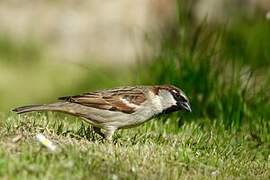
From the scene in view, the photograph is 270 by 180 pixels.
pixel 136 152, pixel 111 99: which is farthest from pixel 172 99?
pixel 136 152

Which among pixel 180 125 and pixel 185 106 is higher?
pixel 185 106

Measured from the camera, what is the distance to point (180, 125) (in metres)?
9.76

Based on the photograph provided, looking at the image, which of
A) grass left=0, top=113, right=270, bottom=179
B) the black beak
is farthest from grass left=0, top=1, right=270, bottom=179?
the black beak

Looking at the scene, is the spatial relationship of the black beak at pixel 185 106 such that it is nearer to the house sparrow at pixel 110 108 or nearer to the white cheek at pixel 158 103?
the house sparrow at pixel 110 108

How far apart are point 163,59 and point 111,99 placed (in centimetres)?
272

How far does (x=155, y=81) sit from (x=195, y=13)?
4503mm

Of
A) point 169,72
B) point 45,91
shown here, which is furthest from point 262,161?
point 45,91

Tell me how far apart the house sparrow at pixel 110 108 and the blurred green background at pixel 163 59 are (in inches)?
67.5

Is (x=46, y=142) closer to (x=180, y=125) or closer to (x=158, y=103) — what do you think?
(x=158, y=103)

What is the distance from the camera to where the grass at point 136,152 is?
6.63 m

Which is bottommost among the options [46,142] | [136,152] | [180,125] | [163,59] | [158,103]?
[180,125]

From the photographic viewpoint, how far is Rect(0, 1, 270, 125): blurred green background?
10633mm

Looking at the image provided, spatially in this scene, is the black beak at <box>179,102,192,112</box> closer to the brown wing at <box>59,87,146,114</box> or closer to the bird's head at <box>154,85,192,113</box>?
the bird's head at <box>154,85,192,113</box>

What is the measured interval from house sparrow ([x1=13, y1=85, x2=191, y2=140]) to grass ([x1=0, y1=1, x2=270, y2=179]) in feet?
0.47
